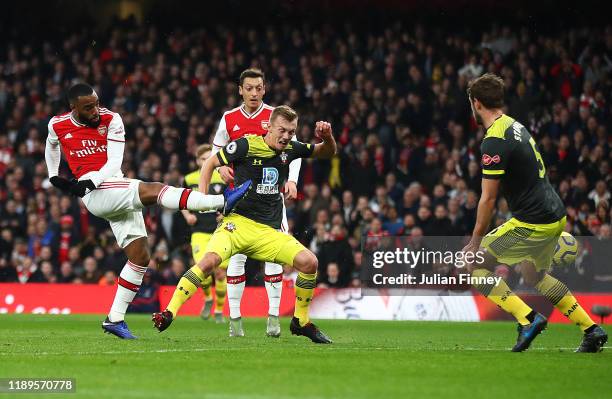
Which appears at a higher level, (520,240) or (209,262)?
(520,240)

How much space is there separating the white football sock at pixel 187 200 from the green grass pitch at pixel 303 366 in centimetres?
128

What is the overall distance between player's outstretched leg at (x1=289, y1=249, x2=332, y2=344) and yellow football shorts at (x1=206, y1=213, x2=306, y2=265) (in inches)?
3.7

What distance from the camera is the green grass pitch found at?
6898 millimetres

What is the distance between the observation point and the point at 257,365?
8.25 meters

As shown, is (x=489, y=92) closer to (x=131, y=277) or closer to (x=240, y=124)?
(x=240, y=124)

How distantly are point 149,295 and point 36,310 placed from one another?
2299 millimetres

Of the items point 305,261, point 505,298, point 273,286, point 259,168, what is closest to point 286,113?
point 259,168

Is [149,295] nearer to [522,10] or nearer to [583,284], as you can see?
[583,284]

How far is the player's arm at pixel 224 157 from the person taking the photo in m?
10.9

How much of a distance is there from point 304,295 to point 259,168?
4.28ft

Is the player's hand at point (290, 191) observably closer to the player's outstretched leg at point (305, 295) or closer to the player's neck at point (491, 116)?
the player's outstretched leg at point (305, 295)

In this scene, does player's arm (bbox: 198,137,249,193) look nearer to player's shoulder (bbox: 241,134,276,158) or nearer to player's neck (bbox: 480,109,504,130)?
player's shoulder (bbox: 241,134,276,158)

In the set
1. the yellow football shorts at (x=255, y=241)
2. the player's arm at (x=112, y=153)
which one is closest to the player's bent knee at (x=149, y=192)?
the player's arm at (x=112, y=153)

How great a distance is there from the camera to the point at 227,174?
1085 cm
